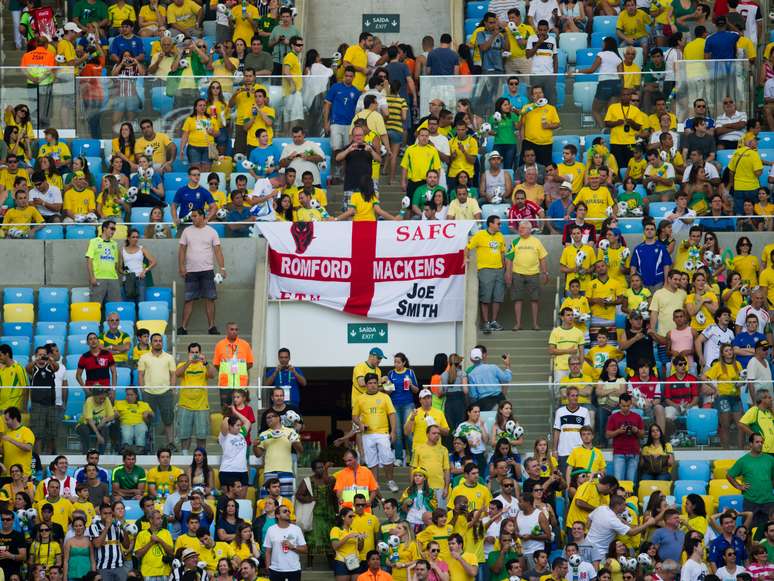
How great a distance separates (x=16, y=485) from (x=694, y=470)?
813 cm

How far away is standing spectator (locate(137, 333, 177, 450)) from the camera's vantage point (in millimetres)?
28516

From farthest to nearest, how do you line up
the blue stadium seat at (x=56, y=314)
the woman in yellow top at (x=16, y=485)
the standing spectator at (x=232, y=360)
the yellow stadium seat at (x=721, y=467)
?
the blue stadium seat at (x=56, y=314), the standing spectator at (x=232, y=360), the yellow stadium seat at (x=721, y=467), the woman in yellow top at (x=16, y=485)

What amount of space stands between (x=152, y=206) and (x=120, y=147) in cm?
129

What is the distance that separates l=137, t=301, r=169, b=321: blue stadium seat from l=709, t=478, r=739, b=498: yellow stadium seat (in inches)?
315

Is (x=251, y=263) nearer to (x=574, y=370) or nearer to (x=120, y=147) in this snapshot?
(x=120, y=147)

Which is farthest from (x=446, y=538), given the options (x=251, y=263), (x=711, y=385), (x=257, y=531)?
(x=251, y=263)

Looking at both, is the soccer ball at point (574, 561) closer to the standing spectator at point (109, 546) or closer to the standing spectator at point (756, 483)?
the standing spectator at point (756, 483)

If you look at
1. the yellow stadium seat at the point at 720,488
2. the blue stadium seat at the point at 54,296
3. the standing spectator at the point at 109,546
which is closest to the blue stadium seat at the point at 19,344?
the blue stadium seat at the point at 54,296

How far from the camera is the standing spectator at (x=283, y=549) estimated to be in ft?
87.1

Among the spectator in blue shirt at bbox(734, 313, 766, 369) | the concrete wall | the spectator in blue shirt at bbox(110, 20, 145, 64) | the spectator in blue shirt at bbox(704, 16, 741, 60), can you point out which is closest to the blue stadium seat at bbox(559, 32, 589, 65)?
the spectator in blue shirt at bbox(704, 16, 741, 60)

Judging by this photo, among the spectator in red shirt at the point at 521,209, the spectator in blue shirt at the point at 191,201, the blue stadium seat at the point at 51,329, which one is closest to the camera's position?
the blue stadium seat at the point at 51,329

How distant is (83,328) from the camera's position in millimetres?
30969

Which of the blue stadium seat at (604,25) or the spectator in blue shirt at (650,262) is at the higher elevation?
the blue stadium seat at (604,25)

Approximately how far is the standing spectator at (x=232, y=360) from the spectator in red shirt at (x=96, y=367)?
1.35m
